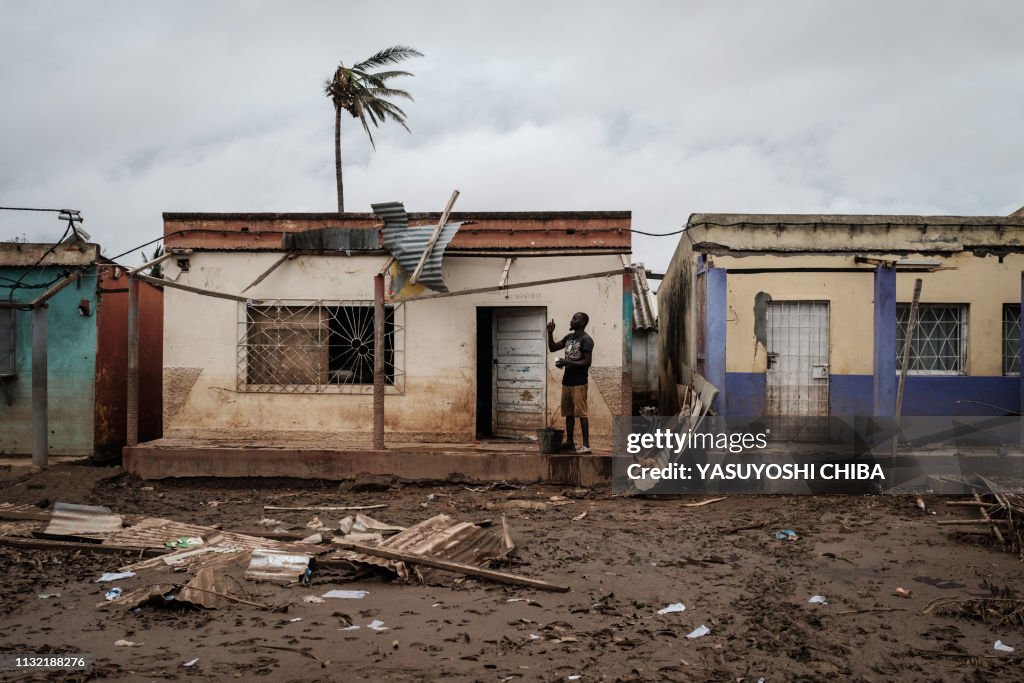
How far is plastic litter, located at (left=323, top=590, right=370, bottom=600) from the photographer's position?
5172 mm

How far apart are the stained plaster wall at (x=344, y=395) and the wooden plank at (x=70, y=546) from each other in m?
4.37

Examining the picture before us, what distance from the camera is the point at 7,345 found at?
10.6 meters

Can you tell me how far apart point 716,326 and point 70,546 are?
8.32 metres

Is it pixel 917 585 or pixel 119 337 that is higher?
pixel 119 337

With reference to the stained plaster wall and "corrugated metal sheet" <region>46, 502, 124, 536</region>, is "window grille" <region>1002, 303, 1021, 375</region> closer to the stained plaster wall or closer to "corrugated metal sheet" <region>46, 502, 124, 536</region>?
the stained plaster wall

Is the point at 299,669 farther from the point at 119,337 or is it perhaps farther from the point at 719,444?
the point at 119,337

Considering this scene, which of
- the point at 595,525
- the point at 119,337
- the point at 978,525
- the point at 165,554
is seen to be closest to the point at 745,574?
the point at 595,525

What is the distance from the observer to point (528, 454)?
9.03 m

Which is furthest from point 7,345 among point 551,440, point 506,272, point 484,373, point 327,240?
point 551,440

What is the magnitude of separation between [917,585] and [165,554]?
5.79 meters

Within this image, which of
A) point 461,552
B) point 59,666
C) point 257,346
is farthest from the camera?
point 257,346

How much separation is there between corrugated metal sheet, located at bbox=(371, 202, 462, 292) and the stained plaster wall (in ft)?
1.95

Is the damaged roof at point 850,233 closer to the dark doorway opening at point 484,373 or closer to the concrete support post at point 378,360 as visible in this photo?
the dark doorway opening at point 484,373

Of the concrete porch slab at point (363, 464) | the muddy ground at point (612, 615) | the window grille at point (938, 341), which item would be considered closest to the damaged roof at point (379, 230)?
the concrete porch slab at point (363, 464)
